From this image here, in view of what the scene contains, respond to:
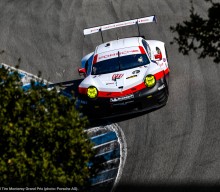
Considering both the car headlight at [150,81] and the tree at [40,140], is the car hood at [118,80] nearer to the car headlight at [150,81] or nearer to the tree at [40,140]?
the car headlight at [150,81]

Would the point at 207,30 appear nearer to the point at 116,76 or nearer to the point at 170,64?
the point at 116,76

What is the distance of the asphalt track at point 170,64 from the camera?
42.9 ft

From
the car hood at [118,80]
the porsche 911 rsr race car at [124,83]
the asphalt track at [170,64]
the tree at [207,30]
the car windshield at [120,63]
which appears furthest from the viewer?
the car windshield at [120,63]

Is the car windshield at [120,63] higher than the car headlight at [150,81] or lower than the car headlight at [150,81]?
higher

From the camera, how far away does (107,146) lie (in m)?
14.3

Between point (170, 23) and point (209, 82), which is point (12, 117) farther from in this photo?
point (170, 23)

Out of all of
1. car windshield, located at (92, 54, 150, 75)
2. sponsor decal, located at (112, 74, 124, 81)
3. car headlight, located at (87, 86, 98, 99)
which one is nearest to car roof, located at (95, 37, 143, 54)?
car windshield, located at (92, 54, 150, 75)

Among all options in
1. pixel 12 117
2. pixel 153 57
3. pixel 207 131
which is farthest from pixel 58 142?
pixel 153 57

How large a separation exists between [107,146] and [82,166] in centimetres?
531

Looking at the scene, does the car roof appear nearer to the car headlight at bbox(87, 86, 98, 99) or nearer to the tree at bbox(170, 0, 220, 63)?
the car headlight at bbox(87, 86, 98, 99)

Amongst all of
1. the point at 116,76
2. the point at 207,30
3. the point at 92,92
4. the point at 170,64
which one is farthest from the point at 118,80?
the point at 207,30

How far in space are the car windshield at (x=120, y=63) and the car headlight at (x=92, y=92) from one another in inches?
31.0

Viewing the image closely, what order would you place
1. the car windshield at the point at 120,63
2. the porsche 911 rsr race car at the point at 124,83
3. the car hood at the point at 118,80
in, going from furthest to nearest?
the car windshield at the point at 120,63 → the car hood at the point at 118,80 → the porsche 911 rsr race car at the point at 124,83

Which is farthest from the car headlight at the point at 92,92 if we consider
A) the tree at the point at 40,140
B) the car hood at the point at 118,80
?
the tree at the point at 40,140
